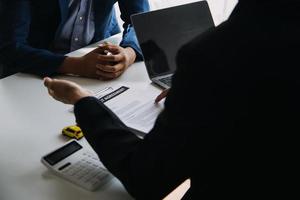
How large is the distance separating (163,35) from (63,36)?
1.61ft

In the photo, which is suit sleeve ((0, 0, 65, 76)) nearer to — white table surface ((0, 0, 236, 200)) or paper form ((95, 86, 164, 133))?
white table surface ((0, 0, 236, 200))

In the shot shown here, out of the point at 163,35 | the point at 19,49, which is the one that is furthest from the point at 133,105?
the point at 19,49

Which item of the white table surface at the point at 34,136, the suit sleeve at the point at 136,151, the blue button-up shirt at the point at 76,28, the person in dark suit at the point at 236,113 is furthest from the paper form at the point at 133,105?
the blue button-up shirt at the point at 76,28

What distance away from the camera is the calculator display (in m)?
0.74

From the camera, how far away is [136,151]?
60 centimetres

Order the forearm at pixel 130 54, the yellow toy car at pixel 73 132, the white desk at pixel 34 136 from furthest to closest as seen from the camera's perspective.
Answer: the forearm at pixel 130 54 → the yellow toy car at pixel 73 132 → the white desk at pixel 34 136

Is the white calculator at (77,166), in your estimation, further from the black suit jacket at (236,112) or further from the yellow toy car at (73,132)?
the black suit jacket at (236,112)

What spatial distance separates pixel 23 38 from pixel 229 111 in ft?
3.14

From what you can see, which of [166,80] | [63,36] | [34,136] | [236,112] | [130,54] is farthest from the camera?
[63,36]

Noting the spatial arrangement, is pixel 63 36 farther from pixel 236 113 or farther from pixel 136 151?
pixel 236 113

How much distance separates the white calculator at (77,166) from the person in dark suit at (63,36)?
0.39 metres

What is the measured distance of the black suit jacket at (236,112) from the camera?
1.46 ft

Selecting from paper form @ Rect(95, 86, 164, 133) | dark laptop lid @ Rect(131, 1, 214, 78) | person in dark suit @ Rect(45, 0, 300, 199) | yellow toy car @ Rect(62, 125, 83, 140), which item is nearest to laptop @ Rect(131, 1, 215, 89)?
dark laptop lid @ Rect(131, 1, 214, 78)

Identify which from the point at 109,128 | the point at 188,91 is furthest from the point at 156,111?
the point at 188,91
